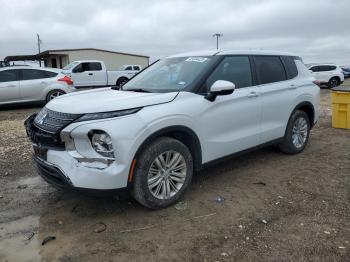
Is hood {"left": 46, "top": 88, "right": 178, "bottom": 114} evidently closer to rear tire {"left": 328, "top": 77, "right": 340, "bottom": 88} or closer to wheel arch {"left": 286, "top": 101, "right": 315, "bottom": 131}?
wheel arch {"left": 286, "top": 101, "right": 315, "bottom": 131}

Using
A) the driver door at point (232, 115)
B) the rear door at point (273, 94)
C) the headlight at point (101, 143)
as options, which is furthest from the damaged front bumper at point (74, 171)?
the rear door at point (273, 94)

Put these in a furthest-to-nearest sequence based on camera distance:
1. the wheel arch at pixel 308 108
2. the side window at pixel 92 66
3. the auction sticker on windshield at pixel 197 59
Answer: the side window at pixel 92 66 < the wheel arch at pixel 308 108 < the auction sticker on windshield at pixel 197 59

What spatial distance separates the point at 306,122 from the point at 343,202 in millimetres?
2337

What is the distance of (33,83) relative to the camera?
41.8ft

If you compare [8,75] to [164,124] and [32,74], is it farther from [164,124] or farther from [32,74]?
[164,124]

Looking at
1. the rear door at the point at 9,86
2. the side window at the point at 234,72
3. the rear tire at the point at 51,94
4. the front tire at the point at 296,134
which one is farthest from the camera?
the rear tire at the point at 51,94

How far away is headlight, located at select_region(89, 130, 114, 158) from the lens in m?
3.66

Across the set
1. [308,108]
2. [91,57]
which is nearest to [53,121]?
[308,108]

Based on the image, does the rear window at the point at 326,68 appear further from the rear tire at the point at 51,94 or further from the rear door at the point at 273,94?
the rear door at the point at 273,94

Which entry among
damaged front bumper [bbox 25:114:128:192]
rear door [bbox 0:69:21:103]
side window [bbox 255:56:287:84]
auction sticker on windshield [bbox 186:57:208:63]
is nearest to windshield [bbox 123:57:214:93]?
auction sticker on windshield [bbox 186:57:208:63]

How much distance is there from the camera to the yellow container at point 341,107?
8.53m

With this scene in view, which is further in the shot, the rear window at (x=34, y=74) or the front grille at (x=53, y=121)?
the rear window at (x=34, y=74)

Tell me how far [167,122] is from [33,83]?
32.7ft

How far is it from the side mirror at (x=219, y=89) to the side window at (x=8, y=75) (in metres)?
9.96
